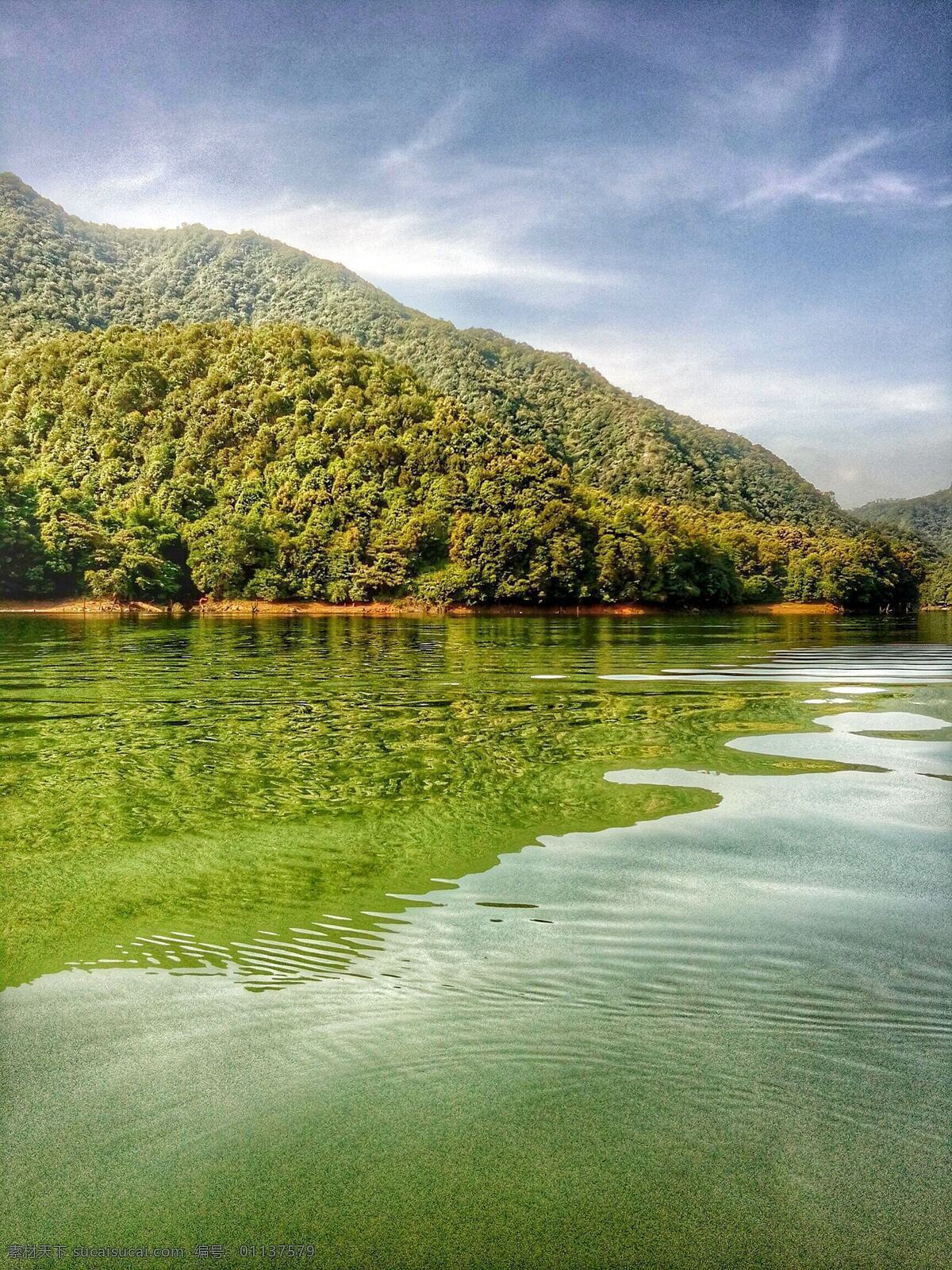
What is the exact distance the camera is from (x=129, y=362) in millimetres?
114750

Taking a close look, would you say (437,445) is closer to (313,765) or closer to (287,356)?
(287,356)

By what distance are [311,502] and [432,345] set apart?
8491 centimetres

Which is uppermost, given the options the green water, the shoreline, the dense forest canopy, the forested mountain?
the forested mountain

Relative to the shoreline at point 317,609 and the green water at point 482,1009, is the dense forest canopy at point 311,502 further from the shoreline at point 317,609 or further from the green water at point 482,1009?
the green water at point 482,1009

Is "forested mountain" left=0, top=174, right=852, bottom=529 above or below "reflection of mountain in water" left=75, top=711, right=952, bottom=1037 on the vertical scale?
above

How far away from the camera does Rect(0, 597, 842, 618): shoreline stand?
78.6m

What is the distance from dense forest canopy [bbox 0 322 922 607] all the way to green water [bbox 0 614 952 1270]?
256ft

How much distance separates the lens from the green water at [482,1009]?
94.7 inches

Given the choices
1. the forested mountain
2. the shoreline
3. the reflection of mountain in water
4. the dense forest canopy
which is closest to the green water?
the reflection of mountain in water

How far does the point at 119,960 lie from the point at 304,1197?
1839 millimetres

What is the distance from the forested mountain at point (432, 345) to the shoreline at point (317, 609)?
160ft

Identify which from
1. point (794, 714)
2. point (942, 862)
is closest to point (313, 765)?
point (942, 862)

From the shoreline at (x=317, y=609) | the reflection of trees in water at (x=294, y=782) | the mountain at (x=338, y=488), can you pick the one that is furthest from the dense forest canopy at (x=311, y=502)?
the reflection of trees in water at (x=294, y=782)

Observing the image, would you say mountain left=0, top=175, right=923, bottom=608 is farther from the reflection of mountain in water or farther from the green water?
the reflection of mountain in water
